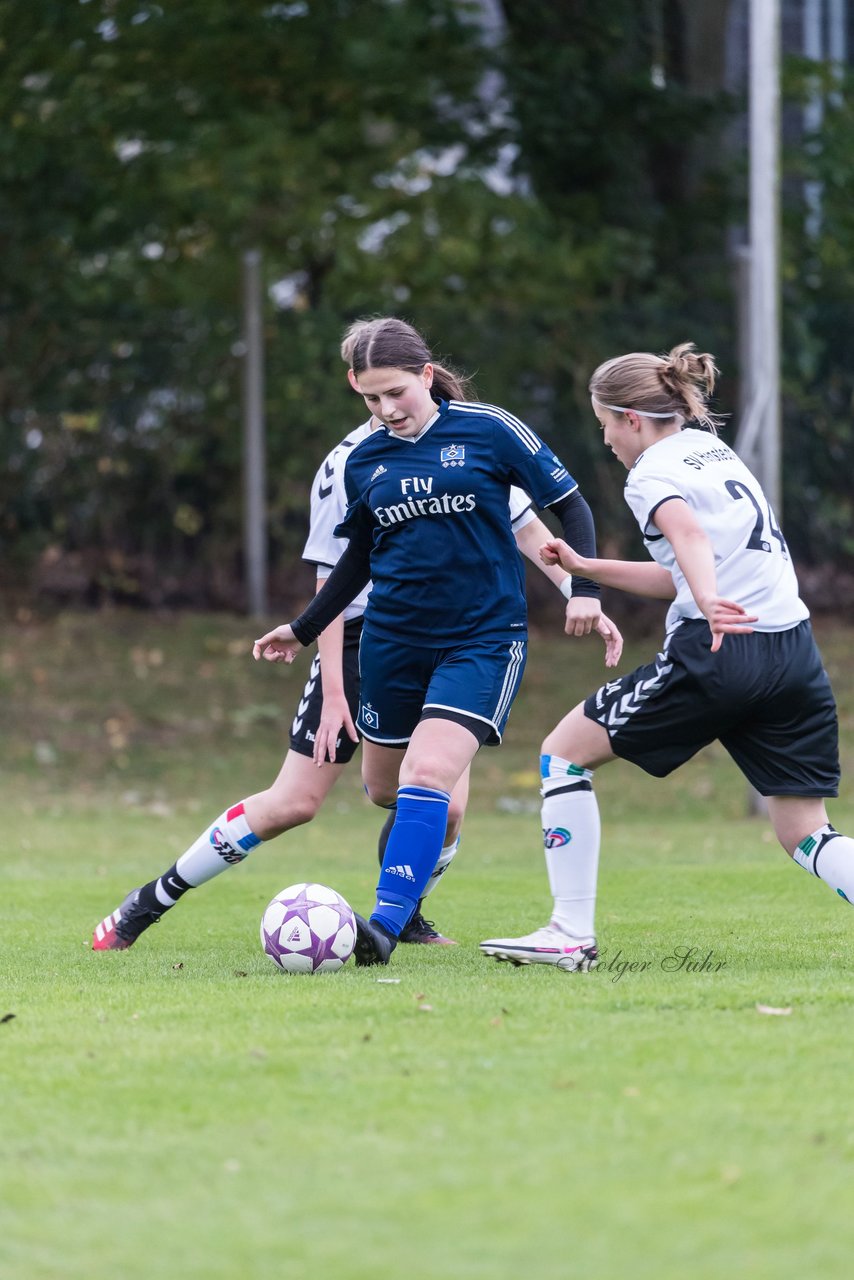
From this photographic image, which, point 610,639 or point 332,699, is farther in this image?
point 332,699

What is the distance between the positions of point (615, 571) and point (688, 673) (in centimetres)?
42

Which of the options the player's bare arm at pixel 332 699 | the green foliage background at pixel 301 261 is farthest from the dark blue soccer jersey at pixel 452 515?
the green foliage background at pixel 301 261

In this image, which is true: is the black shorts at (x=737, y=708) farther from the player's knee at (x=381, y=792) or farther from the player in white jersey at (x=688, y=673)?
the player's knee at (x=381, y=792)

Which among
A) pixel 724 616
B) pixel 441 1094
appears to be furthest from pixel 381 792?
pixel 441 1094

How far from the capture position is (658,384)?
559cm

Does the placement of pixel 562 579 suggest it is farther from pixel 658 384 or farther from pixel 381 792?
pixel 381 792

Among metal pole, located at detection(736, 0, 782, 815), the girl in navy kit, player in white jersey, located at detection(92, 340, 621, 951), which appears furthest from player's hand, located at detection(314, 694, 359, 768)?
metal pole, located at detection(736, 0, 782, 815)

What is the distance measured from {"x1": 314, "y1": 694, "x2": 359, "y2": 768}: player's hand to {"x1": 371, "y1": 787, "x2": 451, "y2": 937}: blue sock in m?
0.49

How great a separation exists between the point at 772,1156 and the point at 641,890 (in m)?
4.94

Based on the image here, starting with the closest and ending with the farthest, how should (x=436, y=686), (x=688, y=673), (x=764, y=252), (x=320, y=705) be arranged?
(x=688, y=673)
(x=436, y=686)
(x=320, y=705)
(x=764, y=252)

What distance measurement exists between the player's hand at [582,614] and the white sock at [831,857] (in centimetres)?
98

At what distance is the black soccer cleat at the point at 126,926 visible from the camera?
250 inches

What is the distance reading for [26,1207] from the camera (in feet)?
10.5

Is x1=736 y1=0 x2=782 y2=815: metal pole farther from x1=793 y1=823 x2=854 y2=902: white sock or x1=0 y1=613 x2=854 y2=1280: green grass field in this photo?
x1=793 y1=823 x2=854 y2=902: white sock
